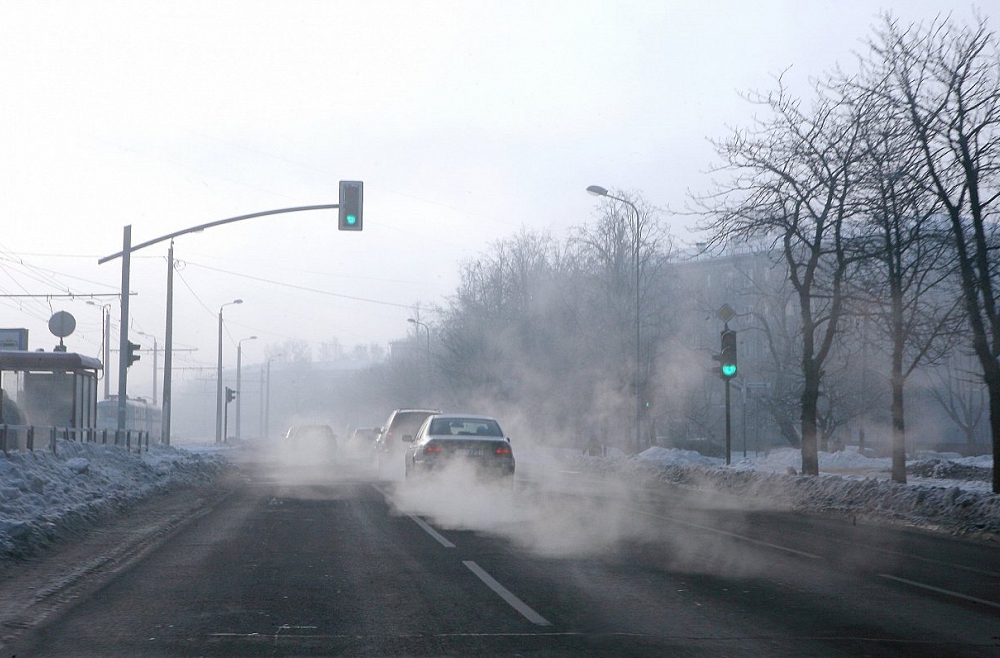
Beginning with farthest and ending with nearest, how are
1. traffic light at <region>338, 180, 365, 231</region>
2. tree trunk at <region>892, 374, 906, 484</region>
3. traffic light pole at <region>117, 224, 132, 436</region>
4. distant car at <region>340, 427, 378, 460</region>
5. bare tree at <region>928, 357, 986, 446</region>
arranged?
bare tree at <region>928, 357, 986, 446</region>, distant car at <region>340, 427, 378, 460</region>, traffic light pole at <region>117, 224, 132, 436</region>, traffic light at <region>338, 180, 365, 231</region>, tree trunk at <region>892, 374, 906, 484</region>

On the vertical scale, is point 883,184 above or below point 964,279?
above

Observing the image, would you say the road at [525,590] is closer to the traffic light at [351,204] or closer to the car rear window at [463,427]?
the car rear window at [463,427]

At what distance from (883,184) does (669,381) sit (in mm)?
28986

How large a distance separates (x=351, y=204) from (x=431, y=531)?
983cm

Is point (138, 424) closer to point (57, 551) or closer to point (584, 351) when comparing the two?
point (584, 351)

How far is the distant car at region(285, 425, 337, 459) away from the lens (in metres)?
47.2

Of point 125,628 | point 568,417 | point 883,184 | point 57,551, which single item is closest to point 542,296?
point 568,417

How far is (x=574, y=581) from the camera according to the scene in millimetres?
9219

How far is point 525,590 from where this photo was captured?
8703 mm

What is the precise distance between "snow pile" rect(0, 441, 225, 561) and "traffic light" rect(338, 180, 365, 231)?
6.65 metres

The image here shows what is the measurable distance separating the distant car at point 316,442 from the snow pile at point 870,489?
61.4ft

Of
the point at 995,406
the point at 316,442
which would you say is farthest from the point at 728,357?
the point at 316,442

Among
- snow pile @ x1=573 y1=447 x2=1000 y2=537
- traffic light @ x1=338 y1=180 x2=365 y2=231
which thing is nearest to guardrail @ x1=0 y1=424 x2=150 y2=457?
traffic light @ x1=338 y1=180 x2=365 y2=231

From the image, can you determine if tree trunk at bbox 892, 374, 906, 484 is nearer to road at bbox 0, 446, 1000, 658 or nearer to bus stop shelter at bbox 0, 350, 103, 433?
road at bbox 0, 446, 1000, 658
